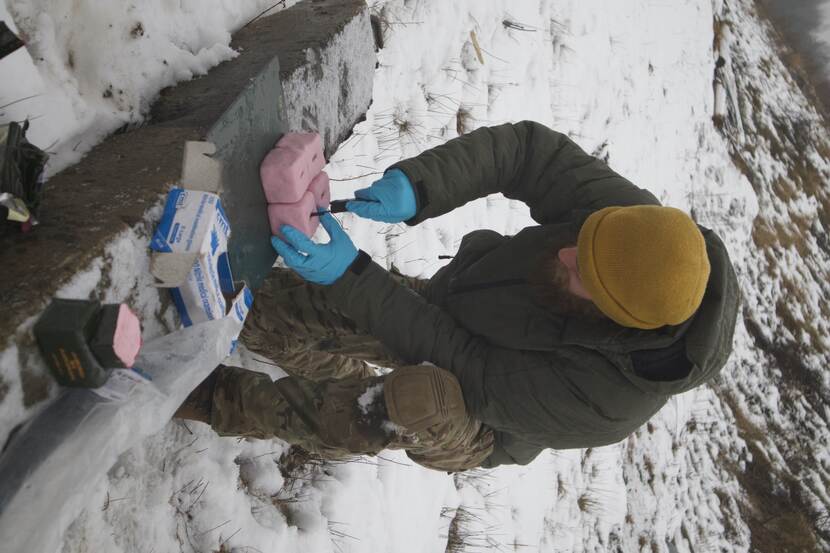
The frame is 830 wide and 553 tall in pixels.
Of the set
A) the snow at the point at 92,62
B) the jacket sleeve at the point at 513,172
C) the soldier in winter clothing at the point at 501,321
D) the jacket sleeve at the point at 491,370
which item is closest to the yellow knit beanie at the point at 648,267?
the soldier in winter clothing at the point at 501,321

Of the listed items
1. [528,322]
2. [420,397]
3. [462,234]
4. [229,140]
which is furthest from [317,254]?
[462,234]

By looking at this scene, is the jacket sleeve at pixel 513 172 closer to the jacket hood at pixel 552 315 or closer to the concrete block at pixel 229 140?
the jacket hood at pixel 552 315

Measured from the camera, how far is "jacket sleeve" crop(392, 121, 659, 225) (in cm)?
181

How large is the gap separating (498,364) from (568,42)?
3443mm

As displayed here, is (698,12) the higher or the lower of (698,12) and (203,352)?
the lower

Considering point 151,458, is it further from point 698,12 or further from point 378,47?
point 698,12

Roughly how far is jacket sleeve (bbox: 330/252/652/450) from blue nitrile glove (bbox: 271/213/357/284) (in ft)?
0.14

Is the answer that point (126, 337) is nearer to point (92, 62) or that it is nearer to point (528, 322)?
point (92, 62)

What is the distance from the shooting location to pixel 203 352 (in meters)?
1.25

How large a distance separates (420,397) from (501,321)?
32cm

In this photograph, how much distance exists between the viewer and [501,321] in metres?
1.63

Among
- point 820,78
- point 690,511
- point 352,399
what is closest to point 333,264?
point 352,399

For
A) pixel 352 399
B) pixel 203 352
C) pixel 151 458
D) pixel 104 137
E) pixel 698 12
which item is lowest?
pixel 698 12

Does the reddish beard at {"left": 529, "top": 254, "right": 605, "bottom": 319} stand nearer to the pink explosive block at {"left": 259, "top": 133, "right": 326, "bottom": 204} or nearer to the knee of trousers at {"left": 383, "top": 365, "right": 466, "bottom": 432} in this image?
the knee of trousers at {"left": 383, "top": 365, "right": 466, "bottom": 432}
